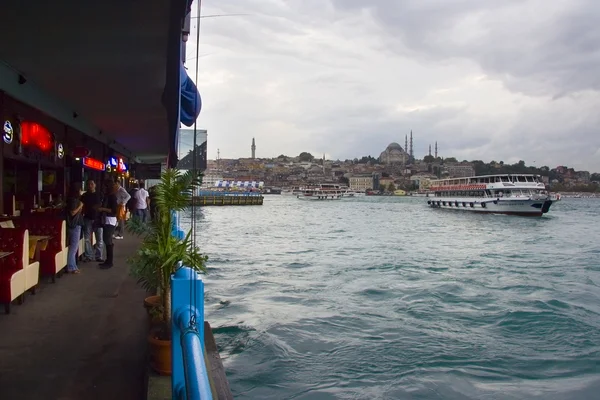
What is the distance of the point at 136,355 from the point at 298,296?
636 centimetres

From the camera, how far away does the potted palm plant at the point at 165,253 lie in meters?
3.57

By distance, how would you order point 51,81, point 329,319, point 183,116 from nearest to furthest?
point 183,116 → point 51,81 → point 329,319

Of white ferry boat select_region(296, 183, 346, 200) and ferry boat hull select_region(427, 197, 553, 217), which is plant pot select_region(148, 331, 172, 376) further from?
white ferry boat select_region(296, 183, 346, 200)

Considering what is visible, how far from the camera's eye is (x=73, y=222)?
701cm

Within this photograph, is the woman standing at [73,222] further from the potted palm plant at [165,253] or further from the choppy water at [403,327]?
the potted palm plant at [165,253]

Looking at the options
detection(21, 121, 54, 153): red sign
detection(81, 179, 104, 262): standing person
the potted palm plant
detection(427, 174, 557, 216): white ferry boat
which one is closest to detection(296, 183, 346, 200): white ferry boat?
detection(427, 174, 557, 216): white ferry boat

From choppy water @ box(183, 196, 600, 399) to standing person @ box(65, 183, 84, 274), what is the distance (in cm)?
212

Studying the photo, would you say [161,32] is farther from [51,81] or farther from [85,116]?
[85,116]

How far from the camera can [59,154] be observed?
11.2 metres

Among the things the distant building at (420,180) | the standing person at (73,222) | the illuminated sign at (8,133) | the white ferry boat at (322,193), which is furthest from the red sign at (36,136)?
the distant building at (420,180)

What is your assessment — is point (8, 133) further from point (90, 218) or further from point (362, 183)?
point (362, 183)

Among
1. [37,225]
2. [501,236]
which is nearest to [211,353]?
[37,225]

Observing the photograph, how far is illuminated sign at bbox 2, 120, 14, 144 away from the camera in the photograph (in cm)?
779

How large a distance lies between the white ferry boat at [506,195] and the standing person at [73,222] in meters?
43.8
